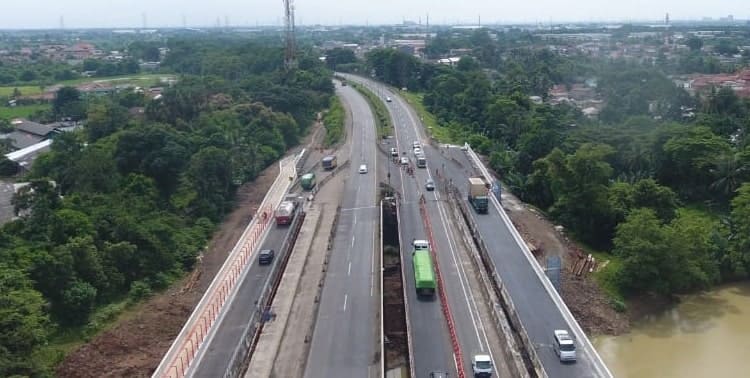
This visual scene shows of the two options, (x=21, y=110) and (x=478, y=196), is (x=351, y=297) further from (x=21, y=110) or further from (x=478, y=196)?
(x=21, y=110)

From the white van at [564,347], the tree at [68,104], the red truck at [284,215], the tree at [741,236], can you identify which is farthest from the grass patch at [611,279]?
the tree at [68,104]

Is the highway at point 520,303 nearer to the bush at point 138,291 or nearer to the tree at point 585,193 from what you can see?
the tree at point 585,193

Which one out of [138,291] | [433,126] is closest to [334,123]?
[433,126]

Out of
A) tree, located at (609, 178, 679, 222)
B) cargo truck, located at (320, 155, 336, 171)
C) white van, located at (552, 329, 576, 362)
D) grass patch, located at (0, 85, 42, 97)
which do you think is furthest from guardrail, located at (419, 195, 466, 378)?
grass patch, located at (0, 85, 42, 97)

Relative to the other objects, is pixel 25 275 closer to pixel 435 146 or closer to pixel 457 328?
pixel 457 328

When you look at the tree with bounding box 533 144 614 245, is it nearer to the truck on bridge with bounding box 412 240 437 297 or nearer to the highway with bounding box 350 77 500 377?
the highway with bounding box 350 77 500 377
